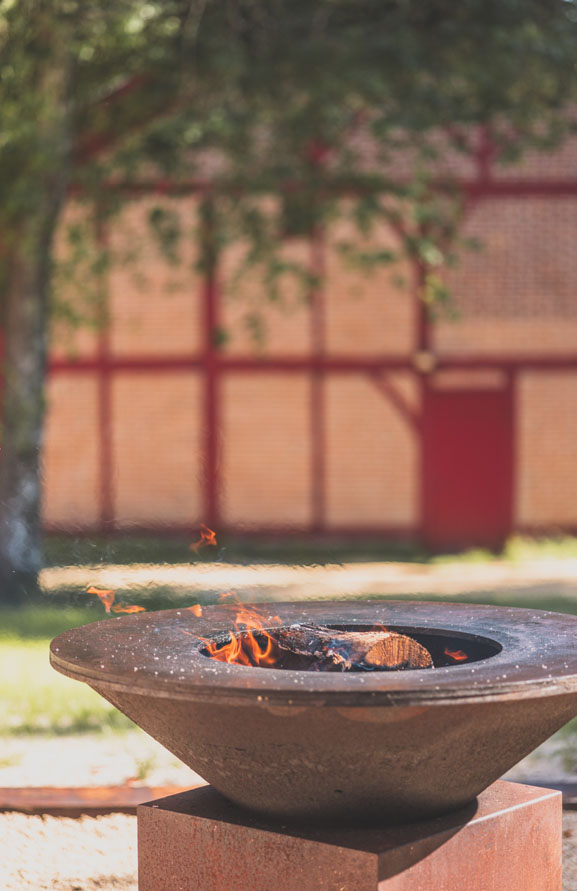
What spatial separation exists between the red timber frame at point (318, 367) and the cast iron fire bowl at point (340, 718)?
11.4 meters

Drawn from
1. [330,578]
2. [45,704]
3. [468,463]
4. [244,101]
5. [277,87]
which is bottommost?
[330,578]

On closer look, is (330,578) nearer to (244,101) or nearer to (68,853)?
(244,101)

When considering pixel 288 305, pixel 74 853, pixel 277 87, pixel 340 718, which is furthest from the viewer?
pixel 288 305

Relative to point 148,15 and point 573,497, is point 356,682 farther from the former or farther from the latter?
point 573,497

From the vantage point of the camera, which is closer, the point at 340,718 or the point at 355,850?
the point at 340,718

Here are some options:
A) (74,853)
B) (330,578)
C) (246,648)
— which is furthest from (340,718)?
(330,578)

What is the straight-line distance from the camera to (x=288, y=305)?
1455 cm

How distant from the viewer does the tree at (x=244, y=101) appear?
9.70 meters

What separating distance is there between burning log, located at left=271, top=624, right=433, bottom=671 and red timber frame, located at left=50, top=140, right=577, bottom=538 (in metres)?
11.3

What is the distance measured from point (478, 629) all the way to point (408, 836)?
73 centimetres

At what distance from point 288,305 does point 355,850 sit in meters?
12.0

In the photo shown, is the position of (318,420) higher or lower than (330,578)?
higher

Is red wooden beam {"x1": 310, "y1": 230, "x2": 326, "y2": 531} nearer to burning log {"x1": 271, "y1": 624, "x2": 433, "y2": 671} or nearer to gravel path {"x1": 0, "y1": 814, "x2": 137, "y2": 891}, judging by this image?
gravel path {"x1": 0, "y1": 814, "x2": 137, "y2": 891}

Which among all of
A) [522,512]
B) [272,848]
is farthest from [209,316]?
[272,848]
